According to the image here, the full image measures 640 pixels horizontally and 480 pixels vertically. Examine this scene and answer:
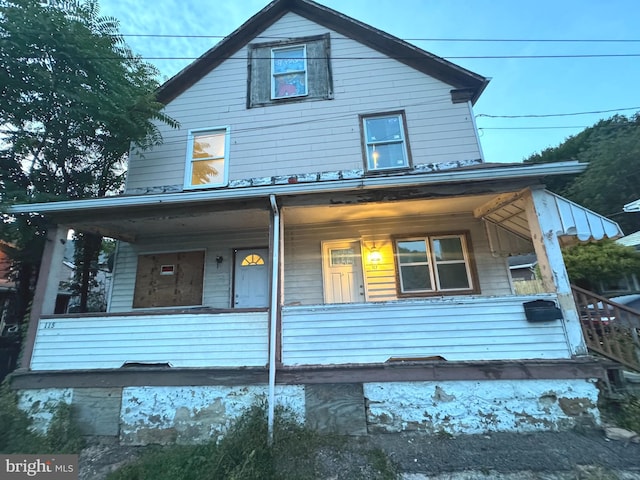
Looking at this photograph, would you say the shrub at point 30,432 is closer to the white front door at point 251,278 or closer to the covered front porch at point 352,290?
the covered front porch at point 352,290

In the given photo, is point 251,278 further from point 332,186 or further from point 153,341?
point 332,186

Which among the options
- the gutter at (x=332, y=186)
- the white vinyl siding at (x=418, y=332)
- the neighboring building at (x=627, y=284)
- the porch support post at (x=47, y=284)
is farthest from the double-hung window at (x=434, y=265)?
the neighboring building at (x=627, y=284)

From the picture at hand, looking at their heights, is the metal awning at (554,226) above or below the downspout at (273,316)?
above

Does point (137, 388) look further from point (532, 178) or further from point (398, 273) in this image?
point (532, 178)

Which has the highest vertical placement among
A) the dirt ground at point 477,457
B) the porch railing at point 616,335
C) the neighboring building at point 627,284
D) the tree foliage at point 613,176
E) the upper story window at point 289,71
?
the tree foliage at point 613,176

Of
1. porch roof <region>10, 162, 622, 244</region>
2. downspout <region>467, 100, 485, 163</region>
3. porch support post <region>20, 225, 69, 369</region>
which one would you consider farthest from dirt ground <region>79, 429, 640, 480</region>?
downspout <region>467, 100, 485, 163</region>

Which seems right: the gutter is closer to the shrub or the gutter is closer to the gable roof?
the shrub

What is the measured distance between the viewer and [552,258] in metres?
4.19

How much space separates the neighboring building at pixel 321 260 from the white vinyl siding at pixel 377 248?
44 mm

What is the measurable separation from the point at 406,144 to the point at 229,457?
21.1 feet

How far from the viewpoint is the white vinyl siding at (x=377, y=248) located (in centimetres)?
612

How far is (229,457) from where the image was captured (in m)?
3.37

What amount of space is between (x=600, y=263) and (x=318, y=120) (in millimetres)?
15195

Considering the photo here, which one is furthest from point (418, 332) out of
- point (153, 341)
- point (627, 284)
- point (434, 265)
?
point (627, 284)
